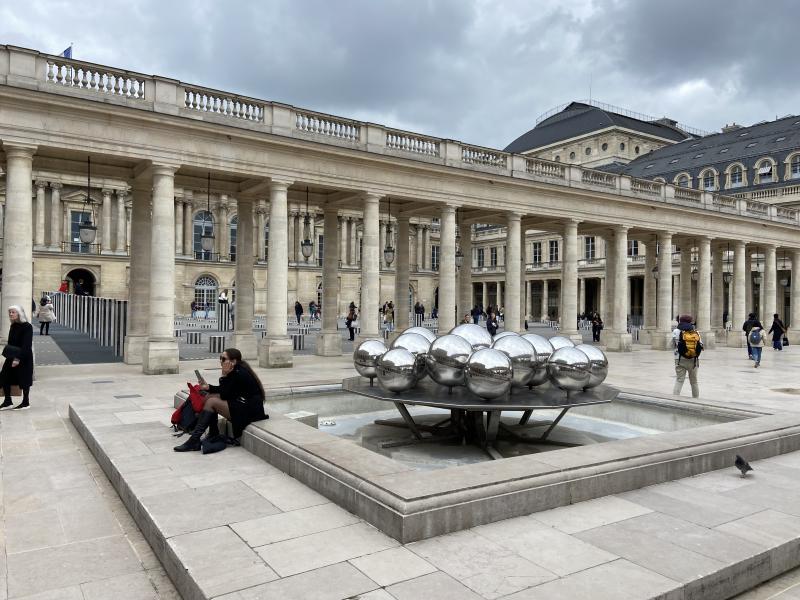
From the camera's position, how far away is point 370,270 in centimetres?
2200

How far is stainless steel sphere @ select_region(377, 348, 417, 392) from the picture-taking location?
802 centimetres

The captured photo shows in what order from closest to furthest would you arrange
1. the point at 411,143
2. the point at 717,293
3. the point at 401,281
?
the point at 411,143 < the point at 401,281 < the point at 717,293

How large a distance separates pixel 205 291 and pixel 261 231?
9.65 m

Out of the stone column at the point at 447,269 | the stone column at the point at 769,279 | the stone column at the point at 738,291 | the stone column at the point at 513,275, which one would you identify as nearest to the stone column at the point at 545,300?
the stone column at the point at 769,279

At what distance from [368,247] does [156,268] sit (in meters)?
7.40

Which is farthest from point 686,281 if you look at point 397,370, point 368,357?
point 397,370

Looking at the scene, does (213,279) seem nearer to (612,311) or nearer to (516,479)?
(612,311)

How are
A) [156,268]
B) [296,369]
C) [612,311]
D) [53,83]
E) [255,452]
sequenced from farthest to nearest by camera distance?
[612,311]
[296,369]
[156,268]
[53,83]
[255,452]

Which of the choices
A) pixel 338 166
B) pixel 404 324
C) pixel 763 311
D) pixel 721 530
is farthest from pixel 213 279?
pixel 721 530

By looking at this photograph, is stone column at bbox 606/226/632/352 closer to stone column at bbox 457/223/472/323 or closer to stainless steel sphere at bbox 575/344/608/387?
stone column at bbox 457/223/472/323

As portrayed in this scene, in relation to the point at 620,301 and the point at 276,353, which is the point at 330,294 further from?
the point at 620,301

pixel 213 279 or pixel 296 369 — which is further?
pixel 213 279

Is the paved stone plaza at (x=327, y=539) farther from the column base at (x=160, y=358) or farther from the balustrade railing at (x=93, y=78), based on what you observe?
the balustrade railing at (x=93, y=78)

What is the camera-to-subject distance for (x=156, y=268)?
58.5 feet
